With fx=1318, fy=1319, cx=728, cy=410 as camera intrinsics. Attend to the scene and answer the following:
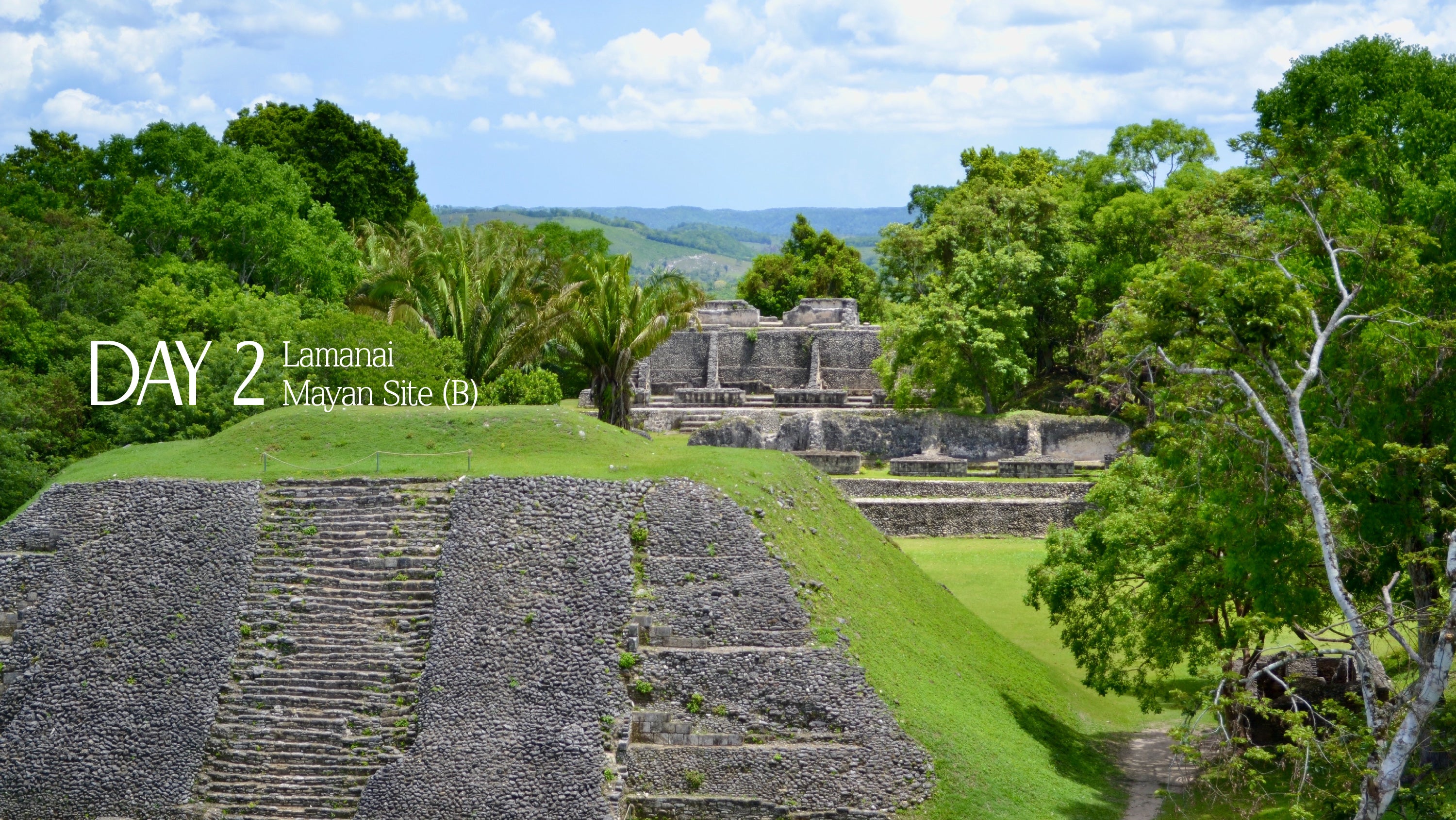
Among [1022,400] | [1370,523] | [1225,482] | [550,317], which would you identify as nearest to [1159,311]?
[1225,482]

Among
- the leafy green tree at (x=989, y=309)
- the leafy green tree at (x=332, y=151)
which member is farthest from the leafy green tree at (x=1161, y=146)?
the leafy green tree at (x=332, y=151)

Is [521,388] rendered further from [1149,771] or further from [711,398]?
[1149,771]

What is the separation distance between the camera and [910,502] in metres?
31.0

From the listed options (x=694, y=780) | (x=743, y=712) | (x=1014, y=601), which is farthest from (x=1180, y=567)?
(x=1014, y=601)

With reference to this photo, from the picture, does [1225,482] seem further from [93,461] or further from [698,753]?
[93,461]

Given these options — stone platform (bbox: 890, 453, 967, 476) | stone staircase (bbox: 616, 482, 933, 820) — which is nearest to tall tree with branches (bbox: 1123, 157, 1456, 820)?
stone staircase (bbox: 616, 482, 933, 820)

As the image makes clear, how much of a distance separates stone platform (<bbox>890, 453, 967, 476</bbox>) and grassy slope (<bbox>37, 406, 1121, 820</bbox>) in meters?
10.7

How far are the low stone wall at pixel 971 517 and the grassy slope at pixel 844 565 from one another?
8916 millimetres

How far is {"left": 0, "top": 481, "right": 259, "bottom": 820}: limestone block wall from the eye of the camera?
1509cm

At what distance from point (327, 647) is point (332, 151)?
37.0 meters

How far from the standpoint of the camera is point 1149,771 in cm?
1770

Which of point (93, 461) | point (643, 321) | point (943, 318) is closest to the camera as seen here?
point (93, 461)

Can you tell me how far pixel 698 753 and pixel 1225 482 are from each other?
21.7 feet

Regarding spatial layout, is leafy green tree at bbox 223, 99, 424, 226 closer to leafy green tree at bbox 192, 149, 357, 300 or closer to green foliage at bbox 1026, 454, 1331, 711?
leafy green tree at bbox 192, 149, 357, 300
